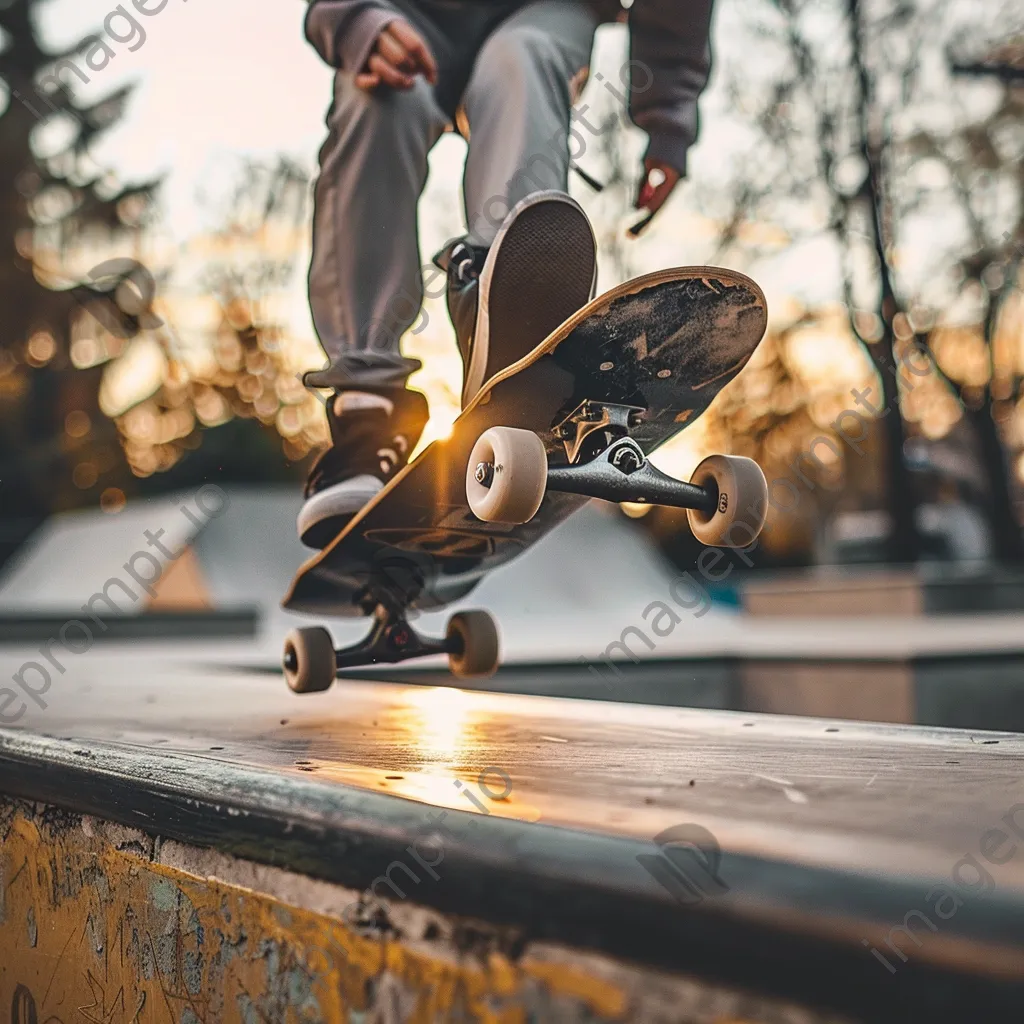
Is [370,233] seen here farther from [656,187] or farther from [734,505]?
[734,505]

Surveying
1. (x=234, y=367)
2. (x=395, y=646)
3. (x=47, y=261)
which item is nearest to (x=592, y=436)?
(x=395, y=646)

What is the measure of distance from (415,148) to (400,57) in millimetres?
254

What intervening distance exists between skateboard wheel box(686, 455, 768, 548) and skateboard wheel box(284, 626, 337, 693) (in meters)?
0.82

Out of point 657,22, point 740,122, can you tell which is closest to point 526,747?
point 657,22

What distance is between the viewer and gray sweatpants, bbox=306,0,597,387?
1917mm

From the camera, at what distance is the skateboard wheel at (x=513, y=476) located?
1.44 m

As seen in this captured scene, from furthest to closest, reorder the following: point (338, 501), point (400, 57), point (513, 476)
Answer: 1. point (338, 501)
2. point (400, 57)
3. point (513, 476)

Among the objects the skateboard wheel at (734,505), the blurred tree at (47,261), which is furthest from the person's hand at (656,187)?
the blurred tree at (47,261)

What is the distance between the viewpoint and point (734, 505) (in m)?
1.60

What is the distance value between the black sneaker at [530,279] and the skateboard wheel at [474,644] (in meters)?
0.58

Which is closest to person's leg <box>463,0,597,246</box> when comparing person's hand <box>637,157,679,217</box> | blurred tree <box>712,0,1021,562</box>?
person's hand <box>637,157,679,217</box>

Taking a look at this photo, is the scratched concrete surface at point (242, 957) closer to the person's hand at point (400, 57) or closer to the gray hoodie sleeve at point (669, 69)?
the person's hand at point (400, 57)

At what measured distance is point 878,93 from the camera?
12.0 m

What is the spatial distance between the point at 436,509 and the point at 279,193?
1606 cm
